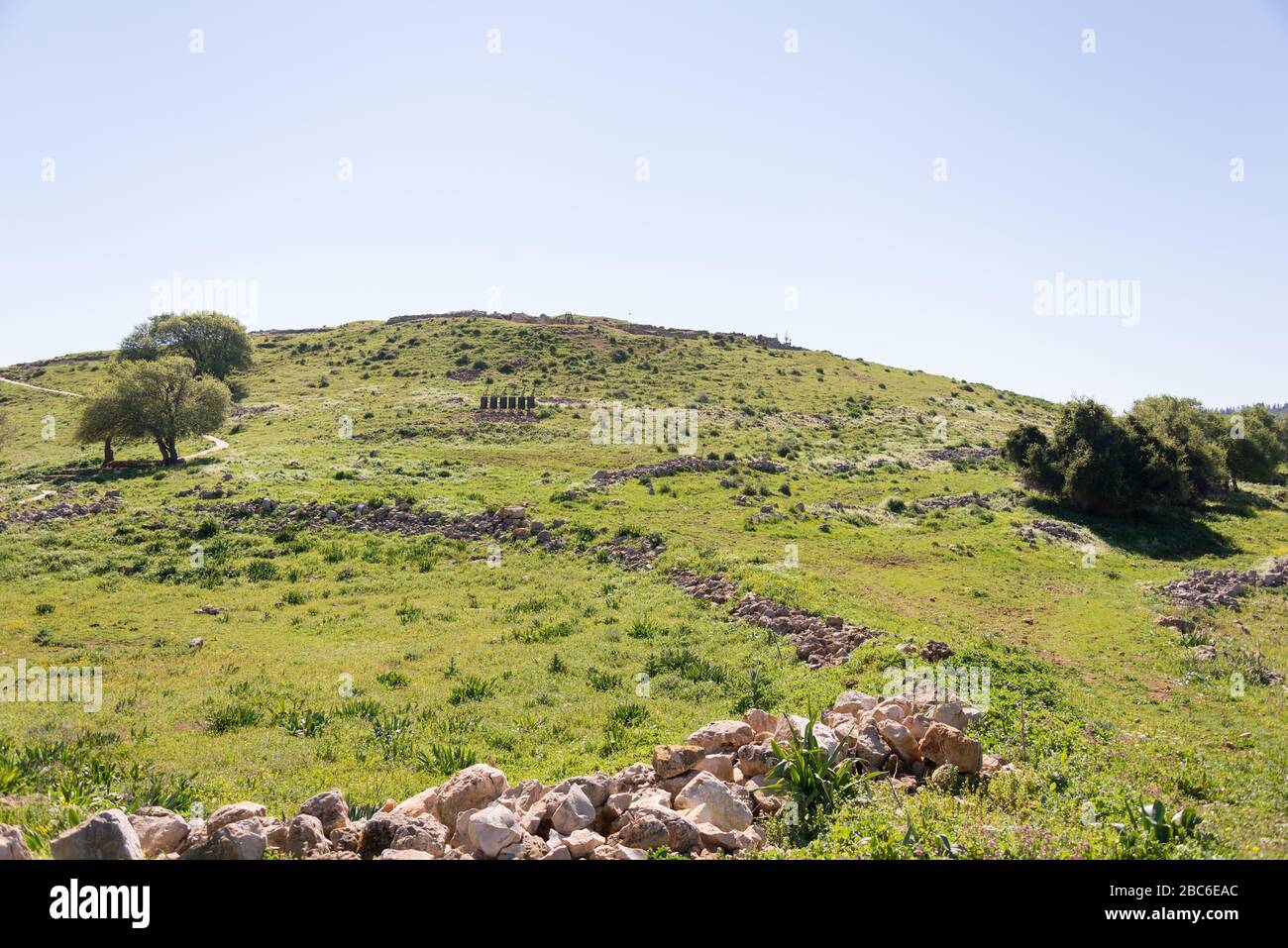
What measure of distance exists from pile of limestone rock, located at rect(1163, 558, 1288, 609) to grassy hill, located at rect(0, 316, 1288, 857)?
0.80 metres

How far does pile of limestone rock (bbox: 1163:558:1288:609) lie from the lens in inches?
853

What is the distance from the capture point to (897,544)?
99.0ft

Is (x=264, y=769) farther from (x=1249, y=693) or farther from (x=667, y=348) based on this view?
(x=667, y=348)

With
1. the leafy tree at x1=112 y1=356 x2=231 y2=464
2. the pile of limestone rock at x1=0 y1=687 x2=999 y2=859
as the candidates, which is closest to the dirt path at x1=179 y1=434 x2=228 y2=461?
the leafy tree at x1=112 y1=356 x2=231 y2=464

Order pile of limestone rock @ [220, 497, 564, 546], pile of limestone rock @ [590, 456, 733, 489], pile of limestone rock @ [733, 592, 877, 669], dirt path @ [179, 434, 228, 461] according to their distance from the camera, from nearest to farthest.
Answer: pile of limestone rock @ [733, 592, 877, 669] < pile of limestone rock @ [220, 497, 564, 546] < pile of limestone rock @ [590, 456, 733, 489] < dirt path @ [179, 434, 228, 461]

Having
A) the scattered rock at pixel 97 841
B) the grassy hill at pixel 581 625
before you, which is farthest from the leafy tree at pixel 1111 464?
the scattered rock at pixel 97 841

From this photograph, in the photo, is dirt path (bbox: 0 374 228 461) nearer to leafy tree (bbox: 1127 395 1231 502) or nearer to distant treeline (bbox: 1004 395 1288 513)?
distant treeline (bbox: 1004 395 1288 513)

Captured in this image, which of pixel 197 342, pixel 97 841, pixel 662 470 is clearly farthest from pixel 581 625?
pixel 197 342

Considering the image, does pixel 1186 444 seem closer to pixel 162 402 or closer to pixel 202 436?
pixel 162 402

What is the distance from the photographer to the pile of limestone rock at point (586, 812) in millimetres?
6621

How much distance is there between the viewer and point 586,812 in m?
7.61

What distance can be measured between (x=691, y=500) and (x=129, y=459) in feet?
121

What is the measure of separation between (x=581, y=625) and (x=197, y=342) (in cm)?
7734
